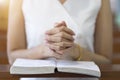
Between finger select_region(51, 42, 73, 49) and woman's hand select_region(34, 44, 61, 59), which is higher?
finger select_region(51, 42, 73, 49)

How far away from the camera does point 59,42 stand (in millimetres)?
930

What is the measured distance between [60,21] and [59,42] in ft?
0.68

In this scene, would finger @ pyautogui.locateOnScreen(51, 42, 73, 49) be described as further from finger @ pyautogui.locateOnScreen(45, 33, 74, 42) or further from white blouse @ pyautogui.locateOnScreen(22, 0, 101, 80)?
white blouse @ pyautogui.locateOnScreen(22, 0, 101, 80)

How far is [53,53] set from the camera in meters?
0.94

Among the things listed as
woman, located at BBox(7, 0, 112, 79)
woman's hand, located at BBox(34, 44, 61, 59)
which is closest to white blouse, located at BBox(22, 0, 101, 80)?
woman, located at BBox(7, 0, 112, 79)

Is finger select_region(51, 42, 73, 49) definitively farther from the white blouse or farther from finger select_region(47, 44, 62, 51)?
the white blouse

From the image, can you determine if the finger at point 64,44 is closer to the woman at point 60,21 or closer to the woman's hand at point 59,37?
the woman's hand at point 59,37

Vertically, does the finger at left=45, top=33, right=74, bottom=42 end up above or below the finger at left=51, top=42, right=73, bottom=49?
above

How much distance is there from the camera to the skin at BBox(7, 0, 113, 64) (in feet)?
3.06

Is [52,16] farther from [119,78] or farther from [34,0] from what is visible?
[119,78]

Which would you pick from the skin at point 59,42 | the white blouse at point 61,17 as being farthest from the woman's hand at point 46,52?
the white blouse at point 61,17

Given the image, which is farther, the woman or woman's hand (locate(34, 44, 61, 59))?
the woman

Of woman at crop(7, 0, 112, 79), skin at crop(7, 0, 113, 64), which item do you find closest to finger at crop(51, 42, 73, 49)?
skin at crop(7, 0, 113, 64)

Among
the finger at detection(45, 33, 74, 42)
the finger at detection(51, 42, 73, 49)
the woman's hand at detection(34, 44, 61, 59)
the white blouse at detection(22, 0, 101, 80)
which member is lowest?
the woman's hand at detection(34, 44, 61, 59)
